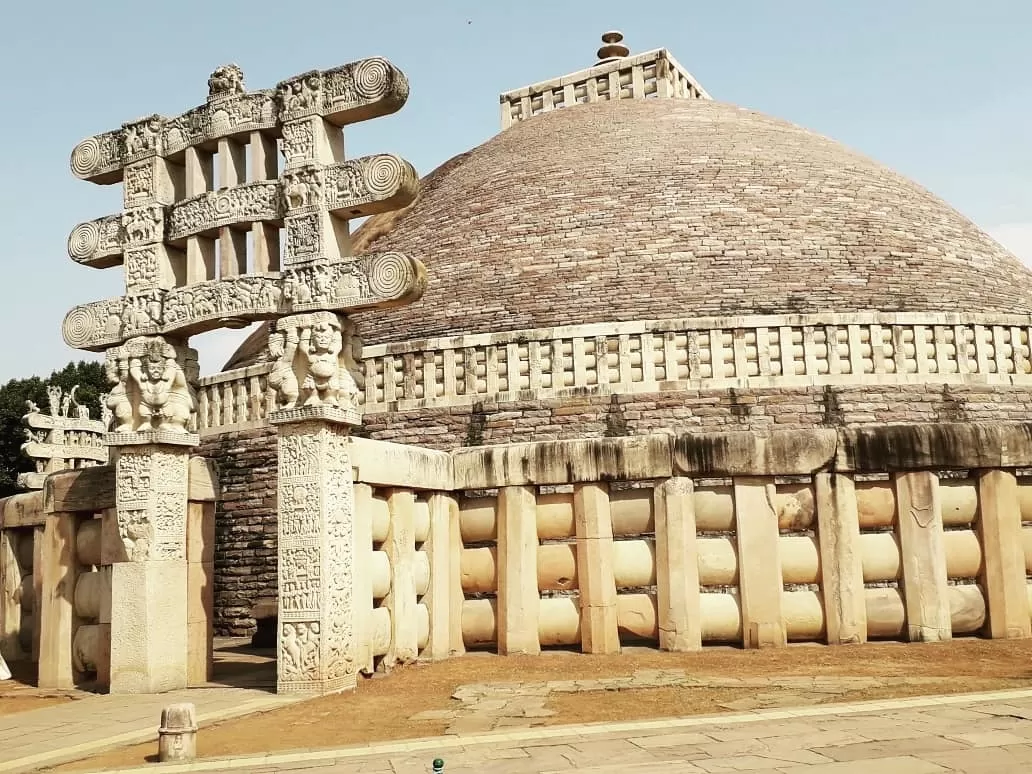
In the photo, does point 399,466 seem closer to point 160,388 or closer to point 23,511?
point 160,388

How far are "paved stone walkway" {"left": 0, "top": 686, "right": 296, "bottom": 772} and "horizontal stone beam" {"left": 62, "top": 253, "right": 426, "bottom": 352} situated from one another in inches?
124

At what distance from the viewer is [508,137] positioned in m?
24.9

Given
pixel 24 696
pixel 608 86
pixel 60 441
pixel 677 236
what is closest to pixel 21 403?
pixel 60 441

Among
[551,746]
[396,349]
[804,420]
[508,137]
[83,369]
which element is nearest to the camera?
[551,746]

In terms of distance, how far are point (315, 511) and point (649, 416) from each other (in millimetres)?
7160

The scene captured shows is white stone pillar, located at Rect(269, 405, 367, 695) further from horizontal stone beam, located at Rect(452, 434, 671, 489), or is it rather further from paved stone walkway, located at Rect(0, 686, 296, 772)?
horizontal stone beam, located at Rect(452, 434, 671, 489)

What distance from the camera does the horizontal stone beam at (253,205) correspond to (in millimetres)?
8406

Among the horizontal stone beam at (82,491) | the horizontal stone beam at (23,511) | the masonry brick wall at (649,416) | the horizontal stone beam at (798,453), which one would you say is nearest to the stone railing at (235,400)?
the masonry brick wall at (649,416)

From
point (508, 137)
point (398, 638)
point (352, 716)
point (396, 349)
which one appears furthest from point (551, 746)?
point (508, 137)

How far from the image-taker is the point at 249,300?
8812mm

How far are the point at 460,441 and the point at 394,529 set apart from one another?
593 centimetres

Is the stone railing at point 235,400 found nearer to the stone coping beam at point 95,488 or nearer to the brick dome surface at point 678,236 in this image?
the brick dome surface at point 678,236

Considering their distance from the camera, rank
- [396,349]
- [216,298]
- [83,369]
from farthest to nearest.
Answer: [83,369] < [396,349] < [216,298]

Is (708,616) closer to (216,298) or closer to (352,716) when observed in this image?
(352,716)
